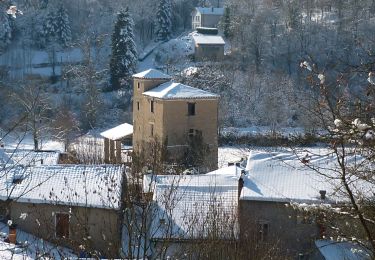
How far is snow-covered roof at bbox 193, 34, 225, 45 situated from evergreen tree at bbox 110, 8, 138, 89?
6.67 meters

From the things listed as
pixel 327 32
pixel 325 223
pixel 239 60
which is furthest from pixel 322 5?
pixel 325 223

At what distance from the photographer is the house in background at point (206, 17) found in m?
55.4

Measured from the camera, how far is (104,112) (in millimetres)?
42281

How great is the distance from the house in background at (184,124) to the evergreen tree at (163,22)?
2572 centimetres

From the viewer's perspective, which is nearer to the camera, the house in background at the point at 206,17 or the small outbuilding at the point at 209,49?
the small outbuilding at the point at 209,49

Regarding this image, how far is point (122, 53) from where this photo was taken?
140 ft

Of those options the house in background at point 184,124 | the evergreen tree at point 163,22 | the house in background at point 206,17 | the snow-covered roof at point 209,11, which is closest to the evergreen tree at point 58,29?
the evergreen tree at point 163,22

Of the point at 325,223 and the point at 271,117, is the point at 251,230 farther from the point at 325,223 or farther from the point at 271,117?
the point at 271,117

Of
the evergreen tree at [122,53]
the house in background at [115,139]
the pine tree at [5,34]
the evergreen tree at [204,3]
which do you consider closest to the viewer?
the house in background at [115,139]

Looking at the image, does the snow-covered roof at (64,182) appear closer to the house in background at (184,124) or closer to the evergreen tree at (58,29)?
the house in background at (184,124)

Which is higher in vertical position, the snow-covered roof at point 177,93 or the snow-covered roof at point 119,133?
the snow-covered roof at point 177,93

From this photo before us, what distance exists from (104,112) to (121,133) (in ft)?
38.4

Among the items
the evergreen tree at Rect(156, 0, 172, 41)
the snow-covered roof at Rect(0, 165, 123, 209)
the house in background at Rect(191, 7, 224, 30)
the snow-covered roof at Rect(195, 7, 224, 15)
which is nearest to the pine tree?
the evergreen tree at Rect(156, 0, 172, 41)

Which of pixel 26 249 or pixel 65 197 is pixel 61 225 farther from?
pixel 26 249
